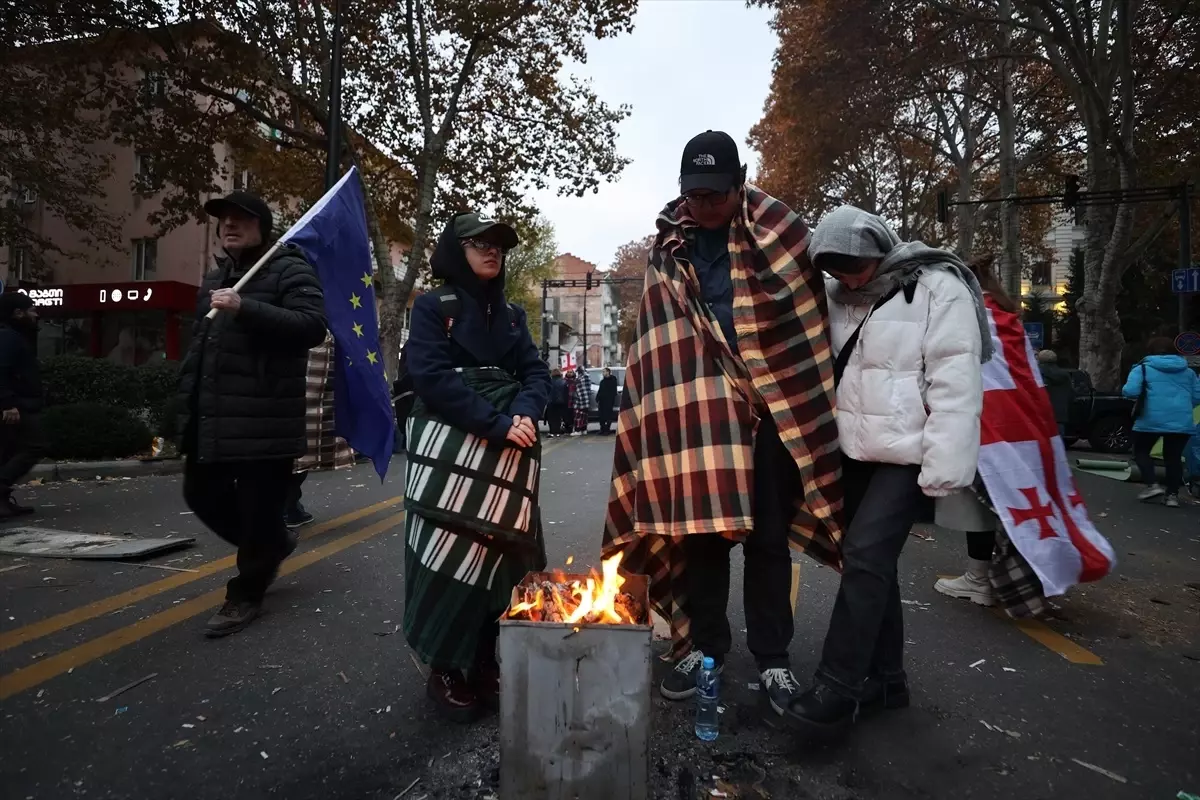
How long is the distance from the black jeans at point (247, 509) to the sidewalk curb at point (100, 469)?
5909mm

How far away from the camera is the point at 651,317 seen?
2734mm

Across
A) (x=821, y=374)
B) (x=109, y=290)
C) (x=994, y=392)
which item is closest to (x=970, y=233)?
(x=994, y=392)

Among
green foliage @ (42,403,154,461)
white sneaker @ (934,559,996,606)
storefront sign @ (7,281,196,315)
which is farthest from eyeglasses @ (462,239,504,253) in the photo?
storefront sign @ (7,281,196,315)

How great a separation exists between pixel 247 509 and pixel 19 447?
4157 millimetres

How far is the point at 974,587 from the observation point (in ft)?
13.4

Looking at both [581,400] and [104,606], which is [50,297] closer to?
[581,400]

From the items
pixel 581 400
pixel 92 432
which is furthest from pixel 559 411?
Result: pixel 92 432

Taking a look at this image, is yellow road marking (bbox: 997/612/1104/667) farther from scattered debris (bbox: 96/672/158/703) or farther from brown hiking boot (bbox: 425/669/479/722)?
scattered debris (bbox: 96/672/158/703)

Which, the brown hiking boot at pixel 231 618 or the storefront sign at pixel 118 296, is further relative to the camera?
the storefront sign at pixel 118 296

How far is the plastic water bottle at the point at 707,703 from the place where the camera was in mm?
2430

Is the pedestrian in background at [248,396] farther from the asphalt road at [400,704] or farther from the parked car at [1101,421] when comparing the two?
the parked car at [1101,421]

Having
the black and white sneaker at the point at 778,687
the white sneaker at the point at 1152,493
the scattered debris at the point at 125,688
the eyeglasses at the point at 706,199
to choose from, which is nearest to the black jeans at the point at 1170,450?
the white sneaker at the point at 1152,493

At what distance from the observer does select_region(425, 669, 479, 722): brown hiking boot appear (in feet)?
8.27

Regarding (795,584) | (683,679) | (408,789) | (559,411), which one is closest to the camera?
(408,789)
